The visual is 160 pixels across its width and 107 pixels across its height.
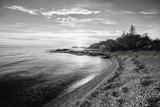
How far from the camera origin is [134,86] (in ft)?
58.6

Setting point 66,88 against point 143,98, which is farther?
point 66,88

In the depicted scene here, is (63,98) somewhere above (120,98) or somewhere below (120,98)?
below

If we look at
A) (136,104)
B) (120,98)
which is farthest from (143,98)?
(120,98)

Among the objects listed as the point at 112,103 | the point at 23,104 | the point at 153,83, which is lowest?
the point at 23,104

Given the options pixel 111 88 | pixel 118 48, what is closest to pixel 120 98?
pixel 111 88

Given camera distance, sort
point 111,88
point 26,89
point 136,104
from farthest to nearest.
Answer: point 26,89 → point 111,88 → point 136,104

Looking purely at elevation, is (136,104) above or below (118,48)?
below

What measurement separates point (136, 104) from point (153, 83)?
5792 mm

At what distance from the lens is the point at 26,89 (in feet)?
72.7

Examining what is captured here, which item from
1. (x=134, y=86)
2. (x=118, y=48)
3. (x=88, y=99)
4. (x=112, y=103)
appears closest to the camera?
(x=112, y=103)

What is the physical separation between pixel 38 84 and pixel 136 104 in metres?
18.9

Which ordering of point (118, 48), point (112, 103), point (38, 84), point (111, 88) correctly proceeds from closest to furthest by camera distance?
1. point (112, 103)
2. point (111, 88)
3. point (38, 84)
4. point (118, 48)

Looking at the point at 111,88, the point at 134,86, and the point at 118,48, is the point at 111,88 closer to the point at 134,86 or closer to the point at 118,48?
the point at 134,86

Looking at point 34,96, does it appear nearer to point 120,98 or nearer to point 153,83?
point 120,98
